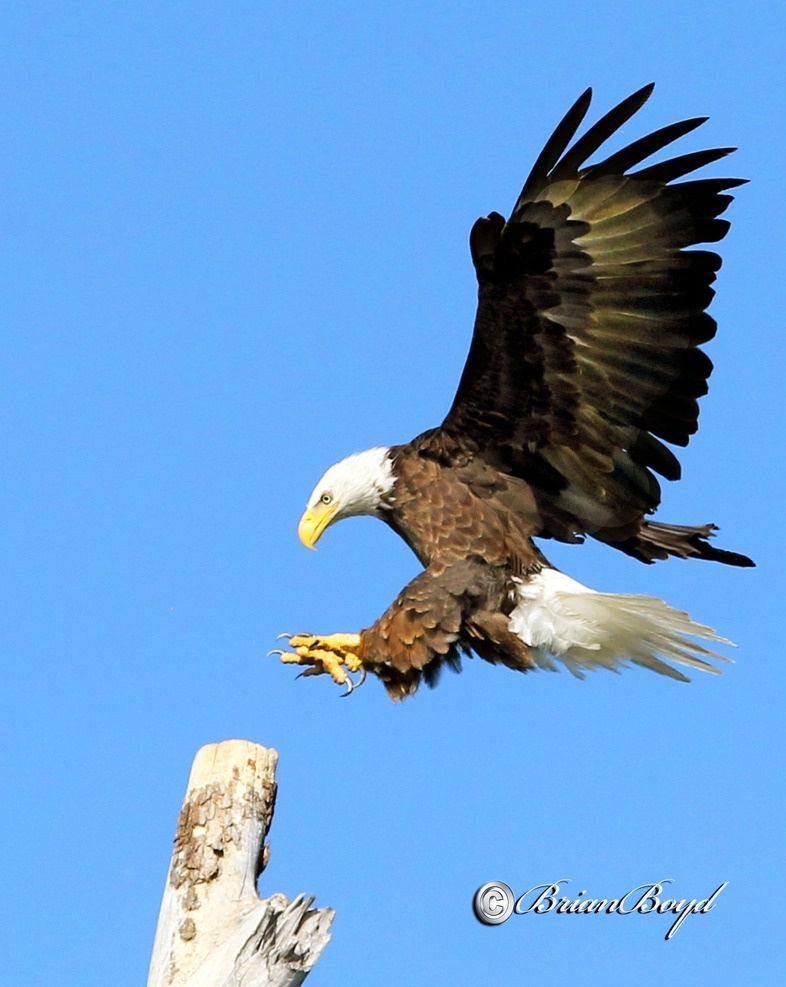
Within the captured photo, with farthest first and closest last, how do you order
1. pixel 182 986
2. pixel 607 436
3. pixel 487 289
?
pixel 607 436 → pixel 487 289 → pixel 182 986

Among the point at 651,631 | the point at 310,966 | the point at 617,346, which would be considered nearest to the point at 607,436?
the point at 617,346

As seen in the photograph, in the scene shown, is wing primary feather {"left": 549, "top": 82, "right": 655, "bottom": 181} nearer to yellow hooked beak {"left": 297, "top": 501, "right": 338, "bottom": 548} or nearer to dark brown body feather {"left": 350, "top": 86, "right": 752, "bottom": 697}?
dark brown body feather {"left": 350, "top": 86, "right": 752, "bottom": 697}

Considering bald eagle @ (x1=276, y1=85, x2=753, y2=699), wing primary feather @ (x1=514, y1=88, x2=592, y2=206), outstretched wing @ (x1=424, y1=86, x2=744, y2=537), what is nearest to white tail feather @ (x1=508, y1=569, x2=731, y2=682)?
bald eagle @ (x1=276, y1=85, x2=753, y2=699)

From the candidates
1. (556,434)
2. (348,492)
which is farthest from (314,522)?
(556,434)

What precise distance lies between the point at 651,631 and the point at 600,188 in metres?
1.66

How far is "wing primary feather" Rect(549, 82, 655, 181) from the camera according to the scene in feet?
17.4

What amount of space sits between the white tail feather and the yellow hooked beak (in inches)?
33.0

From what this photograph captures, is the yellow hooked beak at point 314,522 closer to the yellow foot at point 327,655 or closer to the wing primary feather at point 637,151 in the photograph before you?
the yellow foot at point 327,655

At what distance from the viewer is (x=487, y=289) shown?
5.35 m

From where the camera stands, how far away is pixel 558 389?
18.4 ft

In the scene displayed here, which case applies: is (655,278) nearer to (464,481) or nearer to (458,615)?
(464,481)

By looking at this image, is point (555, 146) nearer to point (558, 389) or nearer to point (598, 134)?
point (598, 134)
